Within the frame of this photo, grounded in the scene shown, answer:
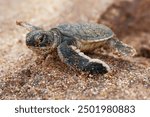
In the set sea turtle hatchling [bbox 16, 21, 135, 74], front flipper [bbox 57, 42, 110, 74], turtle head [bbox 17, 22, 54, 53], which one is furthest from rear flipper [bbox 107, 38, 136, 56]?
turtle head [bbox 17, 22, 54, 53]

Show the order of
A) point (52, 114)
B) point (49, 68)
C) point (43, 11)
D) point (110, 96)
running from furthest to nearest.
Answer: point (43, 11) → point (49, 68) → point (110, 96) → point (52, 114)

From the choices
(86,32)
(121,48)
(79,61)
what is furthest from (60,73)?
(121,48)

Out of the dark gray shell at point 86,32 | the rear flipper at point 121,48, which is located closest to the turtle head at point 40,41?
the dark gray shell at point 86,32

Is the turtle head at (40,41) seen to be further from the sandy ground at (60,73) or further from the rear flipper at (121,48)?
the rear flipper at (121,48)

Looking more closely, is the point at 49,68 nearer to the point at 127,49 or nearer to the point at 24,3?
the point at 127,49

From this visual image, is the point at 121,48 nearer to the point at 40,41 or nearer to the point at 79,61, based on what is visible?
the point at 79,61

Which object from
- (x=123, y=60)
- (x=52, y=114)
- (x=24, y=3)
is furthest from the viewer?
(x=24, y=3)

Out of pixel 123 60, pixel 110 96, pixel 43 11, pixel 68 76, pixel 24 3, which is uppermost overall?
pixel 24 3

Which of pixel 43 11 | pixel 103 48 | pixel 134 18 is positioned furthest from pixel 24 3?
pixel 103 48
